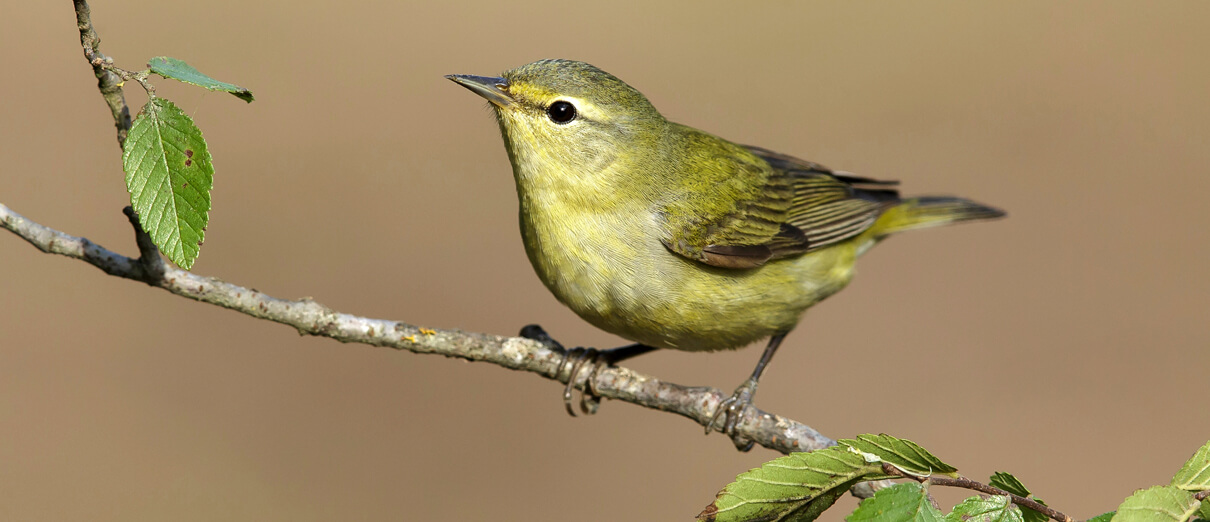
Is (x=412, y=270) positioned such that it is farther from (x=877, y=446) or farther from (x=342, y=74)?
(x=877, y=446)

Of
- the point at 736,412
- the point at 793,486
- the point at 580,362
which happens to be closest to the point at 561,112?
the point at 580,362

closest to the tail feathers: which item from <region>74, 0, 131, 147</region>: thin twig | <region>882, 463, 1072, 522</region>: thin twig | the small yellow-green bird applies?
the small yellow-green bird

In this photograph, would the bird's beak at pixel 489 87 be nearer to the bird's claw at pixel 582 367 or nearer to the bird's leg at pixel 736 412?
the bird's claw at pixel 582 367

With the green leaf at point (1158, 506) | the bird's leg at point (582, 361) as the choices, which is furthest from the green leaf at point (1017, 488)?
the bird's leg at point (582, 361)

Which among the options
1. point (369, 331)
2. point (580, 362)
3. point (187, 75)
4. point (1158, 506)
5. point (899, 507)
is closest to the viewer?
point (1158, 506)

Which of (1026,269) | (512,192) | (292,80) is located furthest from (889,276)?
(292,80)

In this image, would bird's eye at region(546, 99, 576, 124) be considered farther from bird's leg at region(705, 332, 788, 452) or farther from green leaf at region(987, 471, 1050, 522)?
green leaf at region(987, 471, 1050, 522)

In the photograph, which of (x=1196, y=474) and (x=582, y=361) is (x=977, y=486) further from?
(x=582, y=361)

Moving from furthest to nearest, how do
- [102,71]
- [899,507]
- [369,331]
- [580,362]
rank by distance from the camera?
[580,362]
[369,331]
[102,71]
[899,507]
